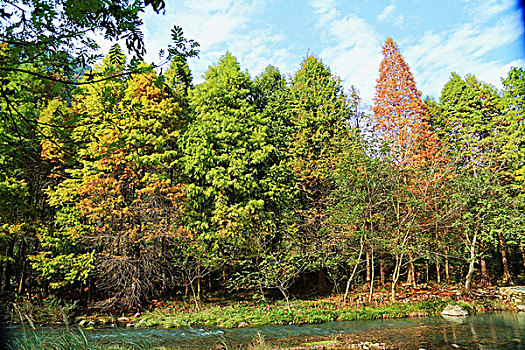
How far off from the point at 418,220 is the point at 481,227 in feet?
8.34

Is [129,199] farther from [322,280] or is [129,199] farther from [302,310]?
[322,280]

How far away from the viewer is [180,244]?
15.0 meters

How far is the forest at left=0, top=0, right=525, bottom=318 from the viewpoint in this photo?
13883 millimetres

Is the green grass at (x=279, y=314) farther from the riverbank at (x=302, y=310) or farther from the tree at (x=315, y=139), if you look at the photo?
the tree at (x=315, y=139)

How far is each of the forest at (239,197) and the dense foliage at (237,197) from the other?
8 cm

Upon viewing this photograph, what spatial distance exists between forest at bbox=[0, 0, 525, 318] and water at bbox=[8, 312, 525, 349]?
8.90ft

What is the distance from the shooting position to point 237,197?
52.3ft

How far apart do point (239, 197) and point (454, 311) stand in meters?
9.23

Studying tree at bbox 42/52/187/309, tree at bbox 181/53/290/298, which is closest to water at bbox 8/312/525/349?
tree at bbox 42/52/187/309

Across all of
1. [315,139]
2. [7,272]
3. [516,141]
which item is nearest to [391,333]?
[516,141]

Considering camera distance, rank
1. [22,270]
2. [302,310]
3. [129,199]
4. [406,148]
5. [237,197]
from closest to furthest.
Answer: [302,310]
[22,270]
[129,199]
[237,197]
[406,148]

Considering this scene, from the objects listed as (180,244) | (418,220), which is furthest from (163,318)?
(418,220)

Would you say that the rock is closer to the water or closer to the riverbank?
the riverbank

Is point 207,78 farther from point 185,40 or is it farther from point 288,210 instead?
point 185,40
